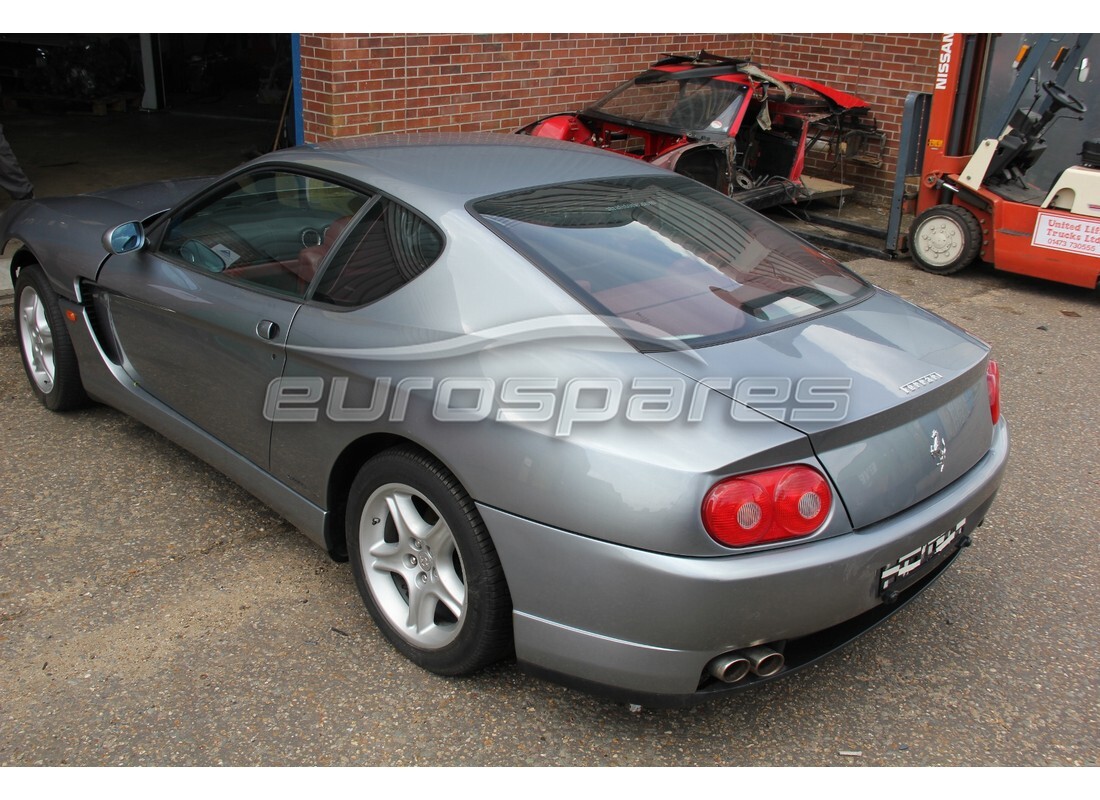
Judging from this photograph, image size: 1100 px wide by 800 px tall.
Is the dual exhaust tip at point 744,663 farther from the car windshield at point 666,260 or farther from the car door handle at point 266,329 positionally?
Answer: the car door handle at point 266,329

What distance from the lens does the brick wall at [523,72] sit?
23.3ft

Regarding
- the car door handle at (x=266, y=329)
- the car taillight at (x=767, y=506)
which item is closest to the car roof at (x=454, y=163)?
the car door handle at (x=266, y=329)

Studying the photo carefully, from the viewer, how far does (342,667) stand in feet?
9.73

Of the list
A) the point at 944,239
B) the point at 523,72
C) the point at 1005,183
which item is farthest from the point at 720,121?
the point at 1005,183

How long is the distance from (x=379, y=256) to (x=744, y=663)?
62.4 inches

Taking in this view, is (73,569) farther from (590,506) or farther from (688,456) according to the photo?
(688,456)

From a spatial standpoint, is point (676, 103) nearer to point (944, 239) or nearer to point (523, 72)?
point (523, 72)

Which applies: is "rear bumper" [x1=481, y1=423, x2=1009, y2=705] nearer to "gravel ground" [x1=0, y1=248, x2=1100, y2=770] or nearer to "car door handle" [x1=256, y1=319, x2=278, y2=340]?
"gravel ground" [x1=0, y1=248, x2=1100, y2=770]

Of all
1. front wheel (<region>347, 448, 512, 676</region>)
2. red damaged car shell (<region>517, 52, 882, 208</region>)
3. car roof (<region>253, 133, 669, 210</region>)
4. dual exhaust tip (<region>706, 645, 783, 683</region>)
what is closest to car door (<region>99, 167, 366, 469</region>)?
car roof (<region>253, 133, 669, 210</region>)

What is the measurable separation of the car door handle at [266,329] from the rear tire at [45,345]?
62.5 inches

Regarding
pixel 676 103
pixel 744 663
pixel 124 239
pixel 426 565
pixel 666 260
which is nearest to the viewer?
pixel 744 663

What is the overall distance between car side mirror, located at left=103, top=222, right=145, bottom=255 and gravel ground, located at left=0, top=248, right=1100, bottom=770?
95 cm

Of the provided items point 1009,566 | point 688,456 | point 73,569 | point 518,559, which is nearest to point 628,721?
point 518,559

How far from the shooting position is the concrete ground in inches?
105
